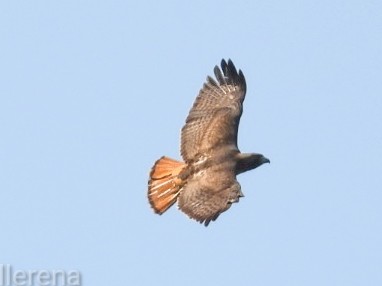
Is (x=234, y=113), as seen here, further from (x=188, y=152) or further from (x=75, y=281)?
(x=75, y=281)

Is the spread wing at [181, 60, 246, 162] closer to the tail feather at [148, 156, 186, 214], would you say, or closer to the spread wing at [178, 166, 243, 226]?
the tail feather at [148, 156, 186, 214]

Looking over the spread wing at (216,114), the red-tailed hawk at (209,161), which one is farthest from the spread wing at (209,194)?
the spread wing at (216,114)

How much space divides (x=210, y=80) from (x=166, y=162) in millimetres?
1843

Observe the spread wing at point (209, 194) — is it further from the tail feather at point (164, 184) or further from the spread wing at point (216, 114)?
the spread wing at point (216, 114)

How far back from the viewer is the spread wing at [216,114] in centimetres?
1539

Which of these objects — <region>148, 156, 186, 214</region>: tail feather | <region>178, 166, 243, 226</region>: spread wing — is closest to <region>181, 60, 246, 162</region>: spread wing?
<region>148, 156, 186, 214</region>: tail feather

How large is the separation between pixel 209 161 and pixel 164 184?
0.80m

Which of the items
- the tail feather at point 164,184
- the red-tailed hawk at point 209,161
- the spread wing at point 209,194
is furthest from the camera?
the tail feather at point 164,184

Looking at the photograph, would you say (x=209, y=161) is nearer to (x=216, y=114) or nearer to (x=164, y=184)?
(x=164, y=184)

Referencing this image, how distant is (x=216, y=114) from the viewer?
15742mm

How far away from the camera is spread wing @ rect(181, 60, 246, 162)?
1539cm

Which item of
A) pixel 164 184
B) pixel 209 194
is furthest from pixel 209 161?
pixel 209 194

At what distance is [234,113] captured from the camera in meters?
15.8

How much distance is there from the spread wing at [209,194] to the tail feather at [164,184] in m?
0.16
